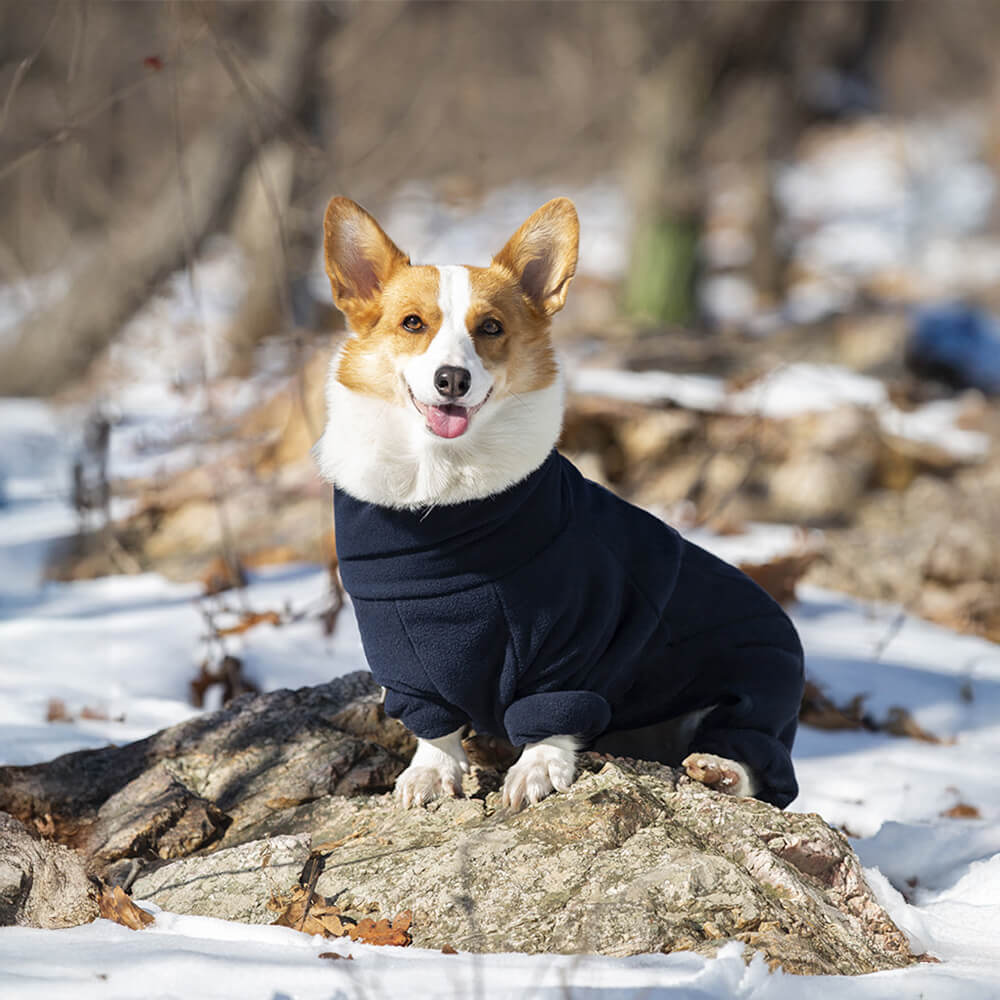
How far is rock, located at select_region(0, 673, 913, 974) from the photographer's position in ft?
8.33

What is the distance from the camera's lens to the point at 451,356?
9.56 feet

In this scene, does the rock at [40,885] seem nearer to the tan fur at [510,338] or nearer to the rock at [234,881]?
the rock at [234,881]

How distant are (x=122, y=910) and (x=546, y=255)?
2.10 m

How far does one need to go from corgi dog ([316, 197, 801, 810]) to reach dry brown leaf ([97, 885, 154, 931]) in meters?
0.75

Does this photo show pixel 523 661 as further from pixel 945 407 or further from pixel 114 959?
pixel 945 407

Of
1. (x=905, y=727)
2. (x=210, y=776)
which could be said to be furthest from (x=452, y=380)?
(x=905, y=727)

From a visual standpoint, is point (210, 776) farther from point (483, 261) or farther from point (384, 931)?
point (483, 261)

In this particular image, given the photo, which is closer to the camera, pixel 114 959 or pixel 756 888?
pixel 114 959

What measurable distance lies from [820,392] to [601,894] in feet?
23.6

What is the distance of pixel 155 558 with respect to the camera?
647 cm

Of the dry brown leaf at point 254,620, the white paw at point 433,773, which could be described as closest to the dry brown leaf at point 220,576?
the dry brown leaf at point 254,620

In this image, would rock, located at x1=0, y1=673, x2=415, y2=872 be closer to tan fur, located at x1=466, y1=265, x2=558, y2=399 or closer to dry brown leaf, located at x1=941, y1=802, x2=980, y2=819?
tan fur, located at x1=466, y1=265, x2=558, y2=399

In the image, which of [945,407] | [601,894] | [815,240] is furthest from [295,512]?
[815,240]

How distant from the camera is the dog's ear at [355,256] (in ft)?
10.4
